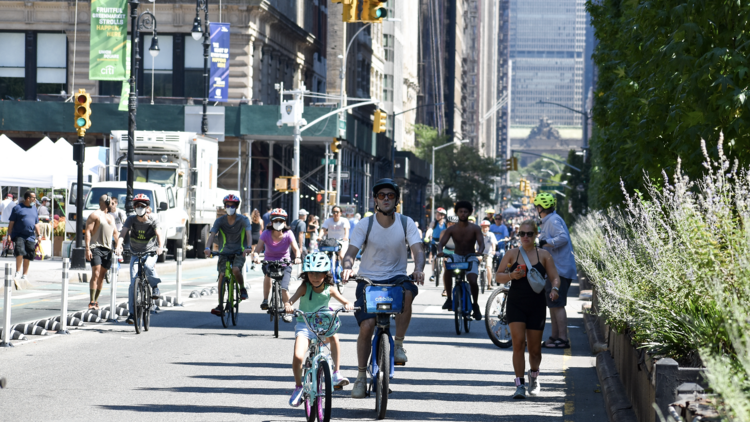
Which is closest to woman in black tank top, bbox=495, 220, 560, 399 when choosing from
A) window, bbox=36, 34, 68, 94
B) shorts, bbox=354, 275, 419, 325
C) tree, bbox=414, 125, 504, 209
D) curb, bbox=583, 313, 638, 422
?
curb, bbox=583, 313, 638, 422

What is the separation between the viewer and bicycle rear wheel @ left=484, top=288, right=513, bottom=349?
15.4 metres

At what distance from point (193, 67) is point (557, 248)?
4250cm

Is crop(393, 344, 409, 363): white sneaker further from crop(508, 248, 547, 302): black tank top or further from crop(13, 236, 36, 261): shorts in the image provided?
crop(13, 236, 36, 261): shorts

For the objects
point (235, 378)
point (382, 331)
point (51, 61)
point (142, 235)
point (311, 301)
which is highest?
point (51, 61)

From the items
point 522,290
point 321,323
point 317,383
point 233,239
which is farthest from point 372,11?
point 317,383

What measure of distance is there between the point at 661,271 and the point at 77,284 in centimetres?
1927

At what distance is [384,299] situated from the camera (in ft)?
31.1

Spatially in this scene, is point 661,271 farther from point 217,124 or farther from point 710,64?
point 217,124

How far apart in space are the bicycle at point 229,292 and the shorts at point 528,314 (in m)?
7.05

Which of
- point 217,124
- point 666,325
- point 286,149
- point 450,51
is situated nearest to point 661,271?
point 666,325

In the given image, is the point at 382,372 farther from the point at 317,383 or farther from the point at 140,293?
the point at 140,293

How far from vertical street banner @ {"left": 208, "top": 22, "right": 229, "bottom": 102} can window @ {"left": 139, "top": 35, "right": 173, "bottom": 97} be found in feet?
14.6

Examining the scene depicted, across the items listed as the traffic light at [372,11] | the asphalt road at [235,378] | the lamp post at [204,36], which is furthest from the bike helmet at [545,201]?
the lamp post at [204,36]

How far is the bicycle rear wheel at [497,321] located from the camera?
15.4 metres
